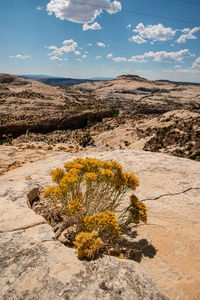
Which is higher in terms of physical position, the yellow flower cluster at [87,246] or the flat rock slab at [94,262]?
the yellow flower cluster at [87,246]

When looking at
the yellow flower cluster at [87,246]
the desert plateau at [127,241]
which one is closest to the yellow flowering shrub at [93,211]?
the yellow flower cluster at [87,246]

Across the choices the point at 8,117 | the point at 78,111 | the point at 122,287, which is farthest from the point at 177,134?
the point at 8,117

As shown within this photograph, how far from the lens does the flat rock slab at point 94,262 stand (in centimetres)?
174

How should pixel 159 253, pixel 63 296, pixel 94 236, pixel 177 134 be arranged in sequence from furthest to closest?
pixel 177 134 → pixel 159 253 → pixel 94 236 → pixel 63 296

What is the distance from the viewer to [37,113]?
95.5 ft

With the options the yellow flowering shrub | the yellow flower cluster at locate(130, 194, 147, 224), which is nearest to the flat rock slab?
the yellow flowering shrub

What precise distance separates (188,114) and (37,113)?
80.3ft

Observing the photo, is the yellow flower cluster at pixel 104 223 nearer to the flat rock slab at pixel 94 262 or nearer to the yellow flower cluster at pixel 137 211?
the flat rock slab at pixel 94 262

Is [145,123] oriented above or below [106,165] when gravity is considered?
below

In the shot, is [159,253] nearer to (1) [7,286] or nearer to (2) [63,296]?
(2) [63,296]

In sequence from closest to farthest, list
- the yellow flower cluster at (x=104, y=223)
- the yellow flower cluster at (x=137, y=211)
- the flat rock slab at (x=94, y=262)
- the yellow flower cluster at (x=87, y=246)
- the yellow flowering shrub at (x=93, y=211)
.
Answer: the flat rock slab at (x=94, y=262) < the yellow flower cluster at (x=87, y=246) < the yellow flowering shrub at (x=93, y=211) < the yellow flower cluster at (x=104, y=223) < the yellow flower cluster at (x=137, y=211)

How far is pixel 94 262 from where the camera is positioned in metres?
2.09

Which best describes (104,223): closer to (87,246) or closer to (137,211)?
(87,246)

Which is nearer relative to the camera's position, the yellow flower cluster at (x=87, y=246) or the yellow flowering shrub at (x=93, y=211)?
the yellow flower cluster at (x=87, y=246)
